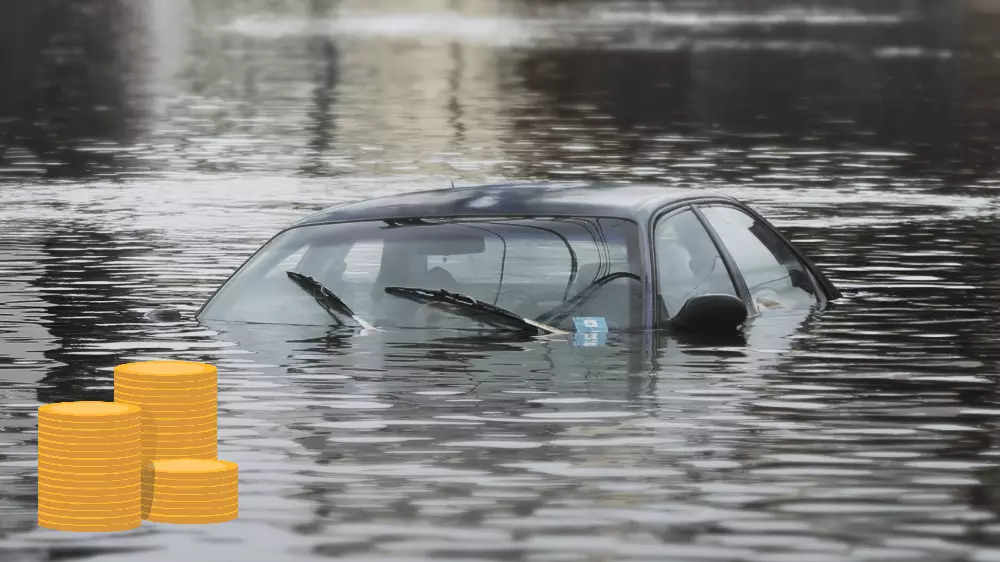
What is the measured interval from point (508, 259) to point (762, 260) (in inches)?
58.1

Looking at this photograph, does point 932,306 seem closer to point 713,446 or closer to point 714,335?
point 714,335

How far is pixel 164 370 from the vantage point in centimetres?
1114

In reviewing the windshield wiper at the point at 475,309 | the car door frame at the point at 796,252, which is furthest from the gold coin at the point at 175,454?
the car door frame at the point at 796,252

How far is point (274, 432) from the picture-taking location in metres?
13.1

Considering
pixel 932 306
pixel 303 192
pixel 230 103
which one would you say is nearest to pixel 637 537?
pixel 932 306

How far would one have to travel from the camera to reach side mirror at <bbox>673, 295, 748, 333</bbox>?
15.7 m

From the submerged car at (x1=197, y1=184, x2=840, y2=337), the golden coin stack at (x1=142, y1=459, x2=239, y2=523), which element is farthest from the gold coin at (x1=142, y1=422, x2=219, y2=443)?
the submerged car at (x1=197, y1=184, x2=840, y2=337)

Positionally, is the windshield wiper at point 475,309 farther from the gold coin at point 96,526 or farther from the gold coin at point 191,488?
the gold coin at point 96,526

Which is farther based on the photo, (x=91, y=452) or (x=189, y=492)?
(x=189, y=492)

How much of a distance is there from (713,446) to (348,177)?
74.4 ft

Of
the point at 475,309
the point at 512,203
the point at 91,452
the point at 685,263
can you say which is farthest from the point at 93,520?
the point at 685,263

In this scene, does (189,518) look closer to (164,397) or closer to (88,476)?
(88,476)

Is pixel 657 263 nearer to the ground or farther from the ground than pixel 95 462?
nearer to the ground

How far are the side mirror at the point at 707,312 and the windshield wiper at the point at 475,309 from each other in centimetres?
62
